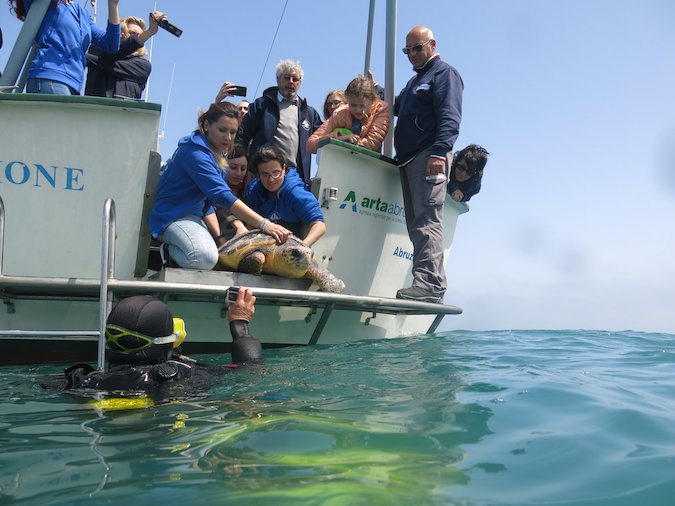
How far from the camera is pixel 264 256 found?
486 cm

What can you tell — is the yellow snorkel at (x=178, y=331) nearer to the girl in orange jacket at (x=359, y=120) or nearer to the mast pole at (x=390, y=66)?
the girl in orange jacket at (x=359, y=120)

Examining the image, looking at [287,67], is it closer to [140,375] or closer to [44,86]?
[44,86]

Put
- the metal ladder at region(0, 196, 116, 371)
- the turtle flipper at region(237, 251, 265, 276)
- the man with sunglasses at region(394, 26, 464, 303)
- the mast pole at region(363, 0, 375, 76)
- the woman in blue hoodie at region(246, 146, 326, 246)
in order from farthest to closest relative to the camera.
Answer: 1. the mast pole at region(363, 0, 375, 76)
2. the man with sunglasses at region(394, 26, 464, 303)
3. the woman in blue hoodie at region(246, 146, 326, 246)
4. the turtle flipper at region(237, 251, 265, 276)
5. the metal ladder at region(0, 196, 116, 371)

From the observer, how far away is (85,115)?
4.41 metres

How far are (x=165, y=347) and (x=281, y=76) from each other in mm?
3481

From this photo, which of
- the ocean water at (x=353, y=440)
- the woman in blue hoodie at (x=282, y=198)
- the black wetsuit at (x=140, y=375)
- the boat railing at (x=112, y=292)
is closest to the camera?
the ocean water at (x=353, y=440)

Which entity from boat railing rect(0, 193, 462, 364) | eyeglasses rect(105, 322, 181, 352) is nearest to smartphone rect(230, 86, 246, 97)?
boat railing rect(0, 193, 462, 364)

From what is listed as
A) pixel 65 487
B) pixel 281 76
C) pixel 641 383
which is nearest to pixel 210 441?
pixel 65 487

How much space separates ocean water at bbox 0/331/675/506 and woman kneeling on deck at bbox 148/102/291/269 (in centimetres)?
113

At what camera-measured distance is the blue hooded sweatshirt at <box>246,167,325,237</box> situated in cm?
530

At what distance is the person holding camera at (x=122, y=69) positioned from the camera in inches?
238

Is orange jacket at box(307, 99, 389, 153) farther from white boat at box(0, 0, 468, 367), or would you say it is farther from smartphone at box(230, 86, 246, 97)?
white boat at box(0, 0, 468, 367)

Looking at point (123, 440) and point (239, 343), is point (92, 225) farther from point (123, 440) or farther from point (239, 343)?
point (123, 440)

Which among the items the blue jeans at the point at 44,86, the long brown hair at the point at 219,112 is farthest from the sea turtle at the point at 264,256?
the blue jeans at the point at 44,86
